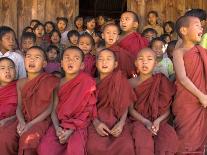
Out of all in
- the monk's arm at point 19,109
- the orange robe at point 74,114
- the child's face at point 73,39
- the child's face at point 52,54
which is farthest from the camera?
the child's face at point 73,39

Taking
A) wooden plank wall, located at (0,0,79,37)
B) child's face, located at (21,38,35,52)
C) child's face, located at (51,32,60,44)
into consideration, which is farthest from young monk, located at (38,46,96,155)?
wooden plank wall, located at (0,0,79,37)

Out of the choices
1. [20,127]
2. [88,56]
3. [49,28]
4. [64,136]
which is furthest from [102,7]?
[64,136]

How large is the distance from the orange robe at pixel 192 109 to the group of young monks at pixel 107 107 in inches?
0.4

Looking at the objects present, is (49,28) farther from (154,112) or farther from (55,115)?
(154,112)

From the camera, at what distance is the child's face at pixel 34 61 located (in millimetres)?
4684

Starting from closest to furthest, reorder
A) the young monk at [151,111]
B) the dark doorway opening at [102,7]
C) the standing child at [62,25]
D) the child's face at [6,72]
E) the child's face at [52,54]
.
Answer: the young monk at [151,111], the child's face at [6,72], the child's face at [52,54], the standing child at [62,25], the dark doorway opening at [102,7]

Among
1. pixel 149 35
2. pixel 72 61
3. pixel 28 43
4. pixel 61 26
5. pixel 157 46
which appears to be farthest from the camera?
pixel 61 26

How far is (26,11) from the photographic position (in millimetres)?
7832

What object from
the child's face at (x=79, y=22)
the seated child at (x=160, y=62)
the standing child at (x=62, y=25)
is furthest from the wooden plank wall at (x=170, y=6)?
the seated child at (x=160, y=62)

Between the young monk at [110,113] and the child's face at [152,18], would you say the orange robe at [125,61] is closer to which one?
the young monk at [110,113]

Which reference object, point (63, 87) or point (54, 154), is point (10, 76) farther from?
point (54, 154)

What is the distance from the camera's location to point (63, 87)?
178 inches

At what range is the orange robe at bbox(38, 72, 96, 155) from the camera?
4145 mm

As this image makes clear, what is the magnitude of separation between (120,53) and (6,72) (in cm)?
137
